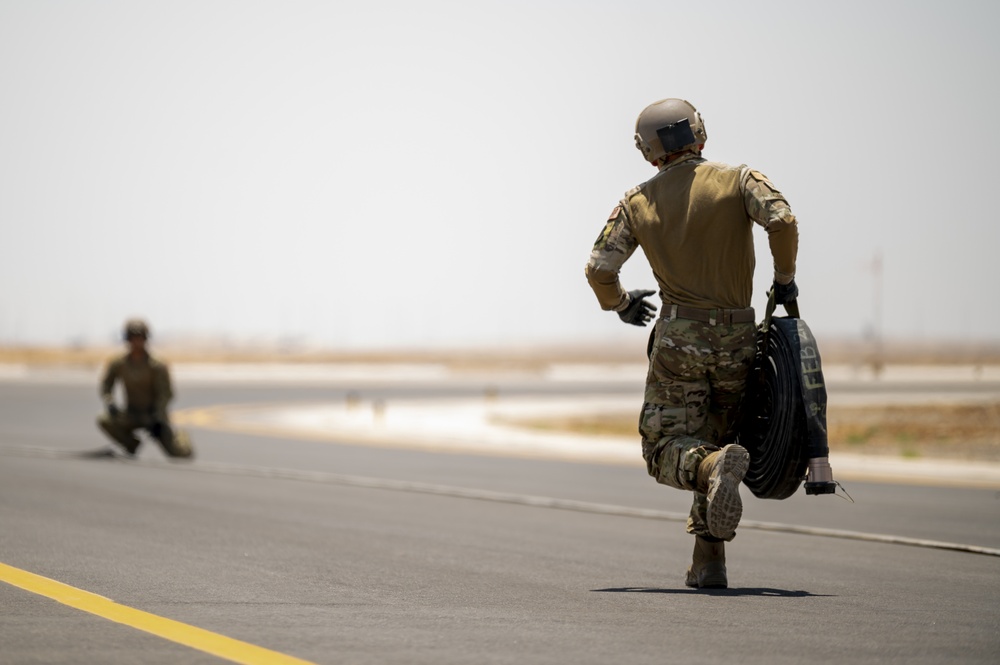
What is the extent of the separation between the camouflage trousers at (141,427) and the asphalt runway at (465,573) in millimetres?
2025

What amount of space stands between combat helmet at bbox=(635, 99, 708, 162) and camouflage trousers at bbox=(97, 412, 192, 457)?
431 inches

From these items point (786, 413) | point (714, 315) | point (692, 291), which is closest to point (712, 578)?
point (786, 413)

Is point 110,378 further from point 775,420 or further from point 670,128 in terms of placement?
point 775,420

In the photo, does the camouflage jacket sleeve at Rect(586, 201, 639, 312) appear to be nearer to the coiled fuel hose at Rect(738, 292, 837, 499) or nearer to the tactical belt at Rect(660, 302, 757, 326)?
the tactical belt at Rect(660, 302, 757, 326)

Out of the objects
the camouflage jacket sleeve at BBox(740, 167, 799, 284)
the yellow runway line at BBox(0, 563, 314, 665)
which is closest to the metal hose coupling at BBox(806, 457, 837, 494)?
the camouflage jacket sleeve at BBox(740, 167, 799, 284)

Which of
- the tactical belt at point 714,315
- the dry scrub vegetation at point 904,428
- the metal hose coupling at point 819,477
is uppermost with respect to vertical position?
the tactical belt at point 714,315

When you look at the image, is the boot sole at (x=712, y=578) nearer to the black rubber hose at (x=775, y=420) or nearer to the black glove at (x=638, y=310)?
the black rubber hose at (x=775, y=420)

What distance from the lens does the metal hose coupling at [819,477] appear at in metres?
6.35

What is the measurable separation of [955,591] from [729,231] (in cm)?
208

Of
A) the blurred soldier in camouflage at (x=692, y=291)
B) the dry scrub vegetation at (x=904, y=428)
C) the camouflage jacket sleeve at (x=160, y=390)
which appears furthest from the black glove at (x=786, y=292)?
the dry scrub vegetation at (x=904, y=428)

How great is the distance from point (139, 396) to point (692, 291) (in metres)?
11.5

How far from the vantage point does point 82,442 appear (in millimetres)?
20047

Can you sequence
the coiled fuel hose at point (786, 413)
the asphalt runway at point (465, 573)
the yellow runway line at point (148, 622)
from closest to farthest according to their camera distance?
the yellow runway line at point (148, 622) → the asphalt runway at point (465, 573) → the coiled fuel hose at point (786, 413)

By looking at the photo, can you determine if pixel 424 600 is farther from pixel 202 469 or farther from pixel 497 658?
pixel 202 469
